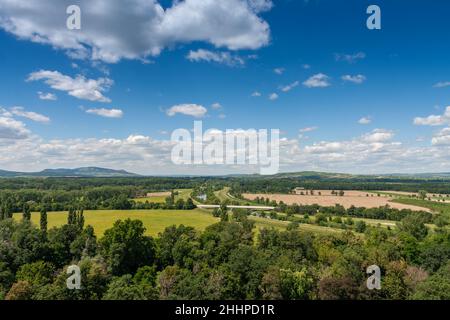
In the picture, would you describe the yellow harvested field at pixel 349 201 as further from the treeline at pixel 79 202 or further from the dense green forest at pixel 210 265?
the dense green forest at pixel 210 265

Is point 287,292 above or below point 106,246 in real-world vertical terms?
below

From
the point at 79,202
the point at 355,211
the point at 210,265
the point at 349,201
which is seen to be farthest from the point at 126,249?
the point at 349,201

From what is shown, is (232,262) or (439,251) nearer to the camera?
(232,262)
